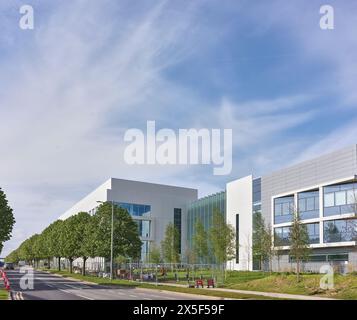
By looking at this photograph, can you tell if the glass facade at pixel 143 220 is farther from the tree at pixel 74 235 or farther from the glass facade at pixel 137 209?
the tree at pixel 74 235

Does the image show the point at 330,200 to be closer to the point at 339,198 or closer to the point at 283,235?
the point at 339,198

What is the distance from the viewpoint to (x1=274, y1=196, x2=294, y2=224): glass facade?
7569 centimetres

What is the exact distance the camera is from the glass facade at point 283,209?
75.7m

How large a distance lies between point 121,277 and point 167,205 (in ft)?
142

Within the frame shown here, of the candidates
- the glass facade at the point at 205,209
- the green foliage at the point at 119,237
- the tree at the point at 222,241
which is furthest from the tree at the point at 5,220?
the glass facade at the point at 205,209

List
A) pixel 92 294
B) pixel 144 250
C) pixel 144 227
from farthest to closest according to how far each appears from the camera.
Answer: pixel 144 227
pixel 144 250
pixel 92 294

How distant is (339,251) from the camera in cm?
6488

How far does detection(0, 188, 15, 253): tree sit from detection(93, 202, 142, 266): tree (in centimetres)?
1233

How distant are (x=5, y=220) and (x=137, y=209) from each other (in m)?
53.9

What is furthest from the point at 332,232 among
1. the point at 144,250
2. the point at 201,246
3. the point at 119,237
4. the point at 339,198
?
the point at 144,250

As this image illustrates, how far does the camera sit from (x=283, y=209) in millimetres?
77125

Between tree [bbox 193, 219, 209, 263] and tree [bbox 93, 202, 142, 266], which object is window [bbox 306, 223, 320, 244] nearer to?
tree [bbox 193, 219, 209, 263]
